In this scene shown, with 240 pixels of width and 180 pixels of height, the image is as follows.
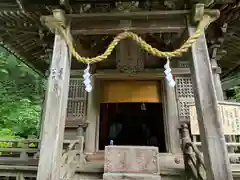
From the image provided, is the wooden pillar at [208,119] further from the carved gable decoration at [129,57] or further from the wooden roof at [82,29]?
the carved gable decoration at [129,57]

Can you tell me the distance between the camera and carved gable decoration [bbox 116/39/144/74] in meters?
5.67

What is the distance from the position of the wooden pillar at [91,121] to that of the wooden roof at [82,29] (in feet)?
4.60

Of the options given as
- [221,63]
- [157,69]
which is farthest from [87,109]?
[221,63]

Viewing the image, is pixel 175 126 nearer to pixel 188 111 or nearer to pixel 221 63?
pixel 188 111

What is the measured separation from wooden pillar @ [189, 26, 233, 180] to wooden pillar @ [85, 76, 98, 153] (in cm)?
373

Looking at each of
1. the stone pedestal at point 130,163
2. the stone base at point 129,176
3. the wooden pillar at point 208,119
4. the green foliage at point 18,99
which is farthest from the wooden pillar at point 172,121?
the green foliage at point 18,99

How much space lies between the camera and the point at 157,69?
6793 mm

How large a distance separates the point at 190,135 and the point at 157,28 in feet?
11.7

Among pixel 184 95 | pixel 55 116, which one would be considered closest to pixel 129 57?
pixel 184 95

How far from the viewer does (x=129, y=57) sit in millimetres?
6121

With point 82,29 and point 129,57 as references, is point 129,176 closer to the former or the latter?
point 82,29

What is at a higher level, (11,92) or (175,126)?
(11,92)

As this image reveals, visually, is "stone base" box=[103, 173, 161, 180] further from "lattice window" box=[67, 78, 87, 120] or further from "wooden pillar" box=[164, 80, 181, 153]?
"lattice window" box=[67, 78, 87, 120]

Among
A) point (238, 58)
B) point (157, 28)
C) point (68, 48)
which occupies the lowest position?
point (68, 48)
